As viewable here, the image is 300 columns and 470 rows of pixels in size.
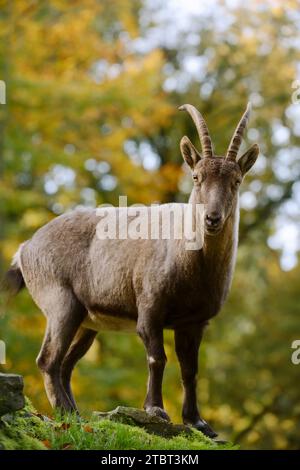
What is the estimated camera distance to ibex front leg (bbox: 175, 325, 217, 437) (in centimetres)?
797

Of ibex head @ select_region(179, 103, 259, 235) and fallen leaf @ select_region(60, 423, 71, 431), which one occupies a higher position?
ibex head @ select_region(179, 103, 259, 235)

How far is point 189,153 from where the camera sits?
25.8 ft

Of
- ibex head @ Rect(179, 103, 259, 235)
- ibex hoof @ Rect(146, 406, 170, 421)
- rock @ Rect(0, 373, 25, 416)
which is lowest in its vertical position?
ibex hoof @ Rect(146, 406, 170, 421)

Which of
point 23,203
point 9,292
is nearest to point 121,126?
point 23,203

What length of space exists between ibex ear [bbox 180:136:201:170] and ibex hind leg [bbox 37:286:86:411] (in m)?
1.75

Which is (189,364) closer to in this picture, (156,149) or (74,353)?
(74,353)

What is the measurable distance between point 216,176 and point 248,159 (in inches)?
19.4

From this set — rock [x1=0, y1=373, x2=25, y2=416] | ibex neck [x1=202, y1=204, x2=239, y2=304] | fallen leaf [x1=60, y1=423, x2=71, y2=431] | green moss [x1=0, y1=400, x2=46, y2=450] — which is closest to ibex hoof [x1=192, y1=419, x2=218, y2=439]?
ibex neck [x1=202, y1=204, x2=239, y2=304]

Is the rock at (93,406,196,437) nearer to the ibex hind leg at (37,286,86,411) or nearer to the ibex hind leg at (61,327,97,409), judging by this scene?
the ibex hind leg at (37,286,86,411)

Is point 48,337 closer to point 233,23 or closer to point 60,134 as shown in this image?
point 60,134

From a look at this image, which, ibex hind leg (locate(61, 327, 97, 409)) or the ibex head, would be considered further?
ibex hind leg (locate(61, 327, 97, 409))

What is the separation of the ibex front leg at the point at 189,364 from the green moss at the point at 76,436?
2.92 ft

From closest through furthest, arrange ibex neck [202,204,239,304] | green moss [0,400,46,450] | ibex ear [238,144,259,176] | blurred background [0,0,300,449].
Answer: green moss [0,400,46,450] < ibex neck [202,204,239,304] < ibex ear [238,144,259,176] < blurred background [0,0,300,449]

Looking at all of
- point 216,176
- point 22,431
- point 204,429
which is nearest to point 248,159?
point 216,176
